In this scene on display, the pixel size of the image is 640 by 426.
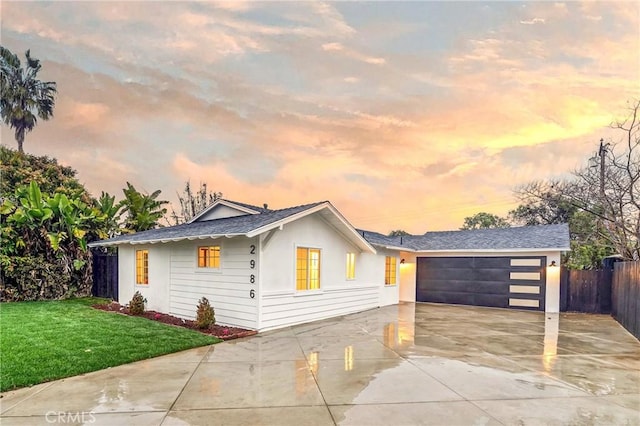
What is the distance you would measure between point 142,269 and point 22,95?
56.4ft

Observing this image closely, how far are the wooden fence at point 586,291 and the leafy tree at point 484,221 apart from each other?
16321mm

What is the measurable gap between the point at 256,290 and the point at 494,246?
10.1 metres

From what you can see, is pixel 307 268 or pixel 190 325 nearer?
pixel 190 325

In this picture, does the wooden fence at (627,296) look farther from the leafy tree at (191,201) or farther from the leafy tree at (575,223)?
the leafy tree at (191,201)

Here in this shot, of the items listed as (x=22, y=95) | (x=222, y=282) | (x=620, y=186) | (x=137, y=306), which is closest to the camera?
(x=222, y=282)

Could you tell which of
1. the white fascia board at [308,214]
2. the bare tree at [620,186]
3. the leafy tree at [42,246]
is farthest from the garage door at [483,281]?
the leafy tree at [42,246]

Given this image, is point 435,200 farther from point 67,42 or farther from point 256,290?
point 67,42

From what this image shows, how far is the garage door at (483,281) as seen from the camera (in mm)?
13461

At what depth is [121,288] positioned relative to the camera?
42.5 feet

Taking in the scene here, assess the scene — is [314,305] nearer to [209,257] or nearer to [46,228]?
[209,257]

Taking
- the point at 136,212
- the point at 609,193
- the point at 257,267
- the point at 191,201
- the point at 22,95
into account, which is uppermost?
the point at 22,95

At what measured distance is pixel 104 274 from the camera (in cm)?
1514

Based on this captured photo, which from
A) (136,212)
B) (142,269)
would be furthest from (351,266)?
(136,212)

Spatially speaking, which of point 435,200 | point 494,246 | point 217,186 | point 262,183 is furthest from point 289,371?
point 217,186
